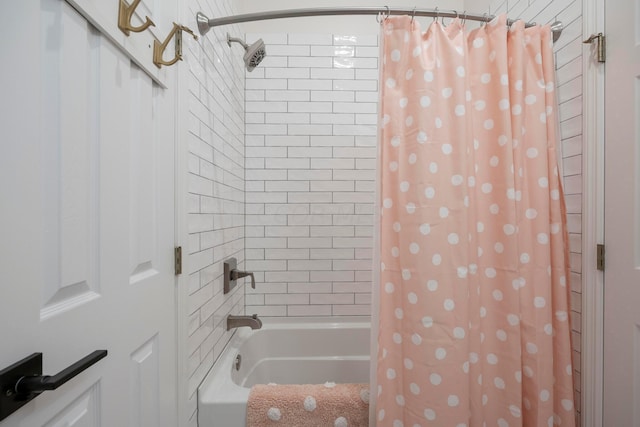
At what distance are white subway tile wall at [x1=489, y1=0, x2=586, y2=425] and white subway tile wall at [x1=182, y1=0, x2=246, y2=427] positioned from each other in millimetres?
1424

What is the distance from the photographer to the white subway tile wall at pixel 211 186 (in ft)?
4.04

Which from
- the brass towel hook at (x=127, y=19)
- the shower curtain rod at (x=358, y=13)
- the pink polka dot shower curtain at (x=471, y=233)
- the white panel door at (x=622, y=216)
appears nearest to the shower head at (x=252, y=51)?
the shower curtain rod at (x=358, y=13)

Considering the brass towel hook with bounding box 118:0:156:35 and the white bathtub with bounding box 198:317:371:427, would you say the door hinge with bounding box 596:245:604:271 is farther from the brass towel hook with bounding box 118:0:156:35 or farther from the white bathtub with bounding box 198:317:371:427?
the brass towel hook with bounding box 118:0:156:35

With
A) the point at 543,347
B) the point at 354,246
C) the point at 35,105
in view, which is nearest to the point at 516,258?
the point at 543,347

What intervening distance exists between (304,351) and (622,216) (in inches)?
66.1

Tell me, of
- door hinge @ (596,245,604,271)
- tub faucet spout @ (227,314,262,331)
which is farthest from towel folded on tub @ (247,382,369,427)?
door hinge @ (596,245,604,271)

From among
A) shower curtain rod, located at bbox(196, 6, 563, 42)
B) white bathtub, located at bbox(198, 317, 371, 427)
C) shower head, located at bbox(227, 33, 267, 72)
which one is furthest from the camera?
white bathtub, located at bbox(198, 317, 371, 427)

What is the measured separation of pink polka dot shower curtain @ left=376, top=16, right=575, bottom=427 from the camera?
1114mm

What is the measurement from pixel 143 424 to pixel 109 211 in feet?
1.97

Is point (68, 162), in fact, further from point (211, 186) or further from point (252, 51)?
point (252, 51)

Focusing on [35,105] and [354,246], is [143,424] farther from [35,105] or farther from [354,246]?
[354,246]

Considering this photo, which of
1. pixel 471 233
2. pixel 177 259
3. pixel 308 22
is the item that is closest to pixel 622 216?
pixel 471 233

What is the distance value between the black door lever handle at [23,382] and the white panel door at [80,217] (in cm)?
2

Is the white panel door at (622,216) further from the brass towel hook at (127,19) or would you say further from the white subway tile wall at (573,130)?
the brass towel hook at (127,19)
